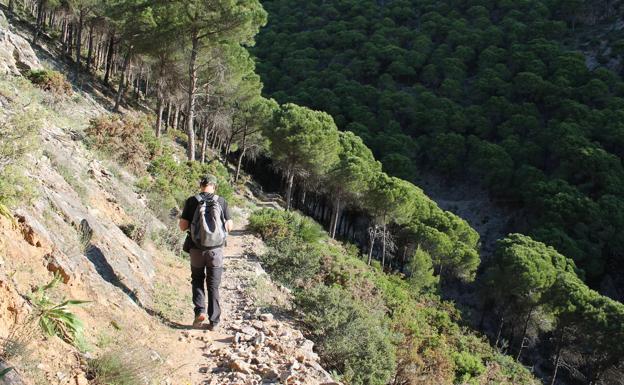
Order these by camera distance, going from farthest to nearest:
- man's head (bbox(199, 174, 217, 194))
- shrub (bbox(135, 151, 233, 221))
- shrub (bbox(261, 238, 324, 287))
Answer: shrub (bbox(135, 151, 233, 221))
shrub (bbox(261, 238, 324, 287))
man's head (bbox(199, 174, 217, 194))

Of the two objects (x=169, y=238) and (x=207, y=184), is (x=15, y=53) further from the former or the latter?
(x=207, y=184)

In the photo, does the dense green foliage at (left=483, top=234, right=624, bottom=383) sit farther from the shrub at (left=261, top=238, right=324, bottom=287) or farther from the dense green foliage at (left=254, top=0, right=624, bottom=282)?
the shrub at (left=261, top=238, right=324, bottom=287)

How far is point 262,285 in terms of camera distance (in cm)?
814

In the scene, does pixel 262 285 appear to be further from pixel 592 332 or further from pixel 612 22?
pixel 612 22

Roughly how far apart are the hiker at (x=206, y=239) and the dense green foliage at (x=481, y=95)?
36005 millimetres

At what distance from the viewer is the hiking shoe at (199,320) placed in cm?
546

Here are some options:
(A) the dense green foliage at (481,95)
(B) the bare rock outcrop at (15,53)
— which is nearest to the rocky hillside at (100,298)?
(B) the bare rock outcrop at (15,53)

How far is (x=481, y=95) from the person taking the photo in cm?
5638

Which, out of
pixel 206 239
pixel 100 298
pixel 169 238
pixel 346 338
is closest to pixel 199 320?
pixel 206 239

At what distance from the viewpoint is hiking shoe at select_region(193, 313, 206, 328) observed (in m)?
5.46

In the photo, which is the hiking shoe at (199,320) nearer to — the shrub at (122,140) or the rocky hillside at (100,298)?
the rocky hillside at (100,298)

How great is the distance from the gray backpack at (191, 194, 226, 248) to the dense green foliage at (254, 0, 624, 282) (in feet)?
119

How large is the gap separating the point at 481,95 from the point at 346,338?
5574cm

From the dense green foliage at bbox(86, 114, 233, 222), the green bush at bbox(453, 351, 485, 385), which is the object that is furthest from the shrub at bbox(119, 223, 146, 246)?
the green bush at bbox(453, 351, 485, 385)
